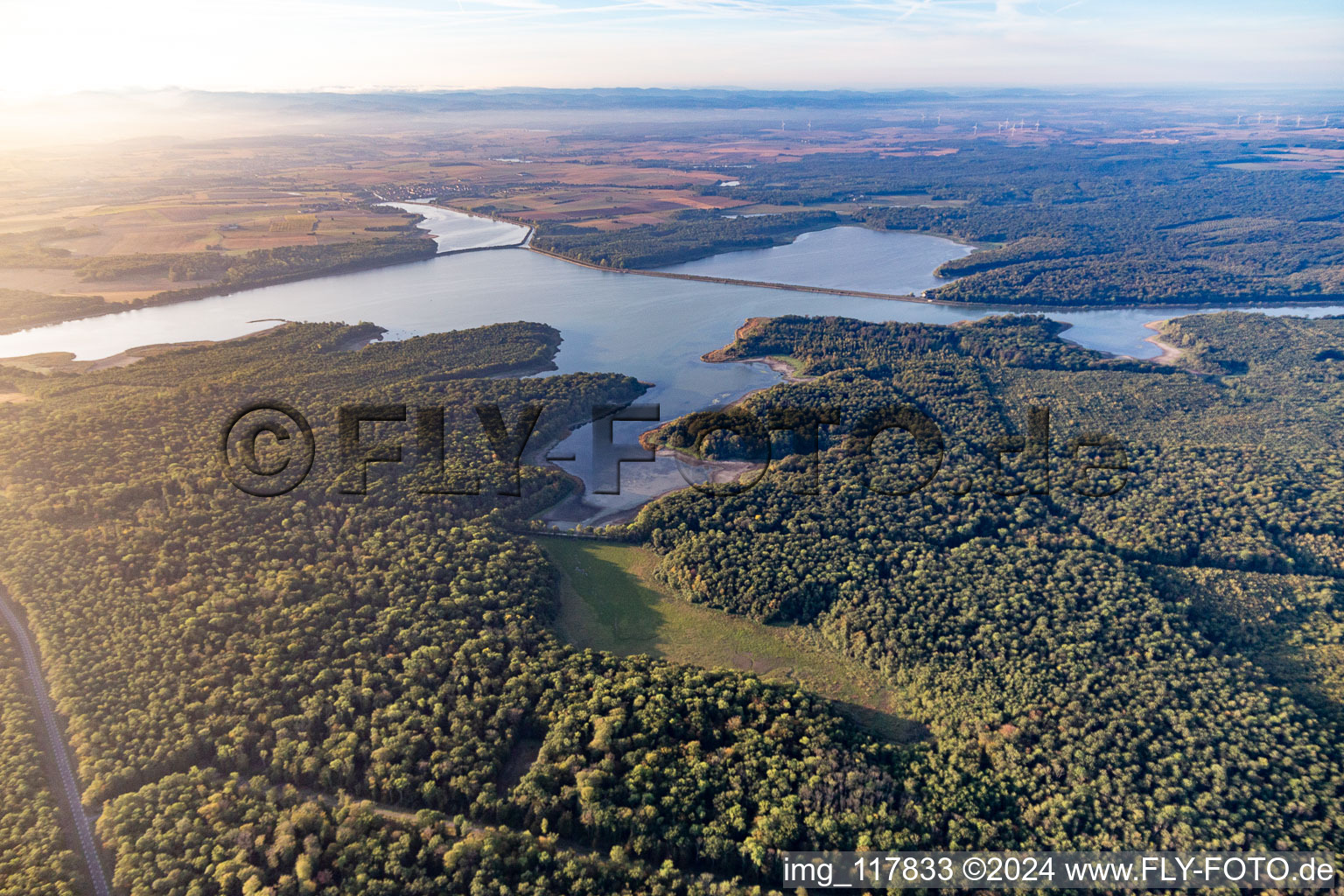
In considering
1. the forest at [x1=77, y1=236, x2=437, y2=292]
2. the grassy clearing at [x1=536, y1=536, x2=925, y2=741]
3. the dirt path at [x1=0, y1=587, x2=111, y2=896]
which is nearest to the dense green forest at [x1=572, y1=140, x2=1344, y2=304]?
the forest at [x1=77, y1=236, x2=437, y2=292]

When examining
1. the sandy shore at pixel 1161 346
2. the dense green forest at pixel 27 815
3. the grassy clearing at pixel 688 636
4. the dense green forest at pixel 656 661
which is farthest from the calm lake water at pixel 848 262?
the dense green forest at pixel 27 815

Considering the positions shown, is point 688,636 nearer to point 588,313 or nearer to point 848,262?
point 588,313

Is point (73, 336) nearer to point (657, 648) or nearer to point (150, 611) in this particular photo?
point (150, 611)

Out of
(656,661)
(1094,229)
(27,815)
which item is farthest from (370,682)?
(1094,229)

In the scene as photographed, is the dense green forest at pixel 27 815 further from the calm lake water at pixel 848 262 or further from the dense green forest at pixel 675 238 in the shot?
the dense green forest at pixel 675 238

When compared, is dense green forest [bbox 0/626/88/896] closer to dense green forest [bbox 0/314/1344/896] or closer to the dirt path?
dense green forest [bbox 0/314/1344/896]
